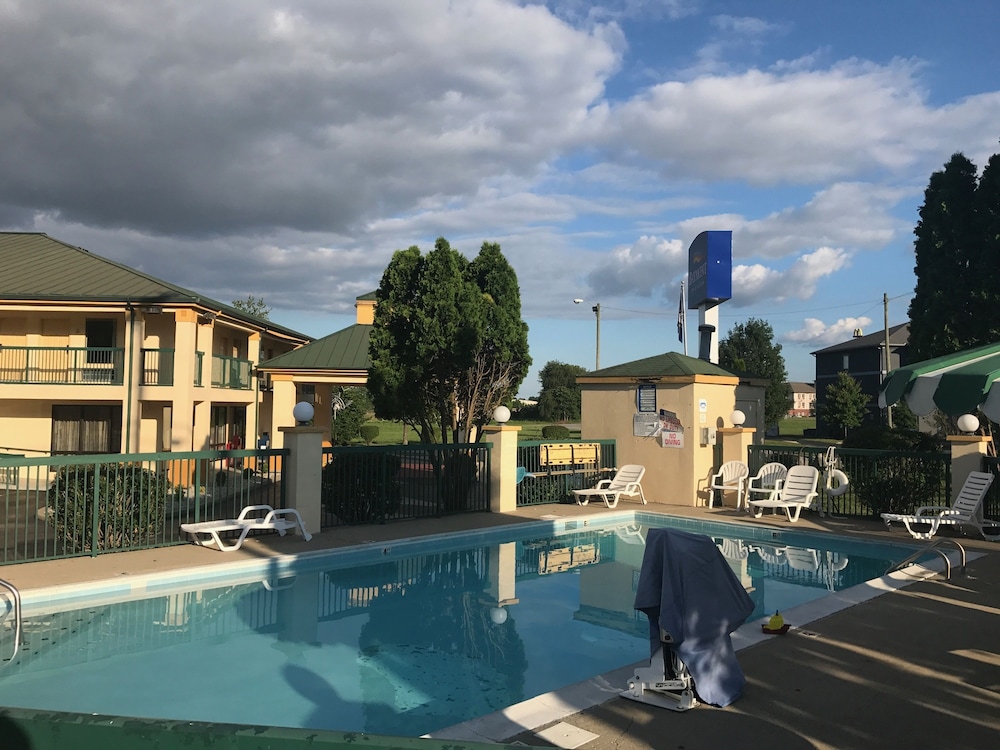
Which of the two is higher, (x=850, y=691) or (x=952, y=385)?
(x=952, y=385)

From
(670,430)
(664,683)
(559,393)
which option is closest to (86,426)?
(670,430)

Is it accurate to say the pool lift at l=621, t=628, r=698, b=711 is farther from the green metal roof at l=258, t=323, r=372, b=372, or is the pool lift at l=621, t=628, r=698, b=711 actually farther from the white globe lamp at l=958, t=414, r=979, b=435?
the green metal roof at l=258, t=323, r=372, b=372

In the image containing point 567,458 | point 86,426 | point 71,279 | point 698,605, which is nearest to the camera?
point 698,605

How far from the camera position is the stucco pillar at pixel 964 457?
12.5 m

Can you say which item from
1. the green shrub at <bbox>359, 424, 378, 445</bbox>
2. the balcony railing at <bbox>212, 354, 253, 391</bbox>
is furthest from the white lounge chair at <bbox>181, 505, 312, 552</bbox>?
the green shrub at <bbox>359, 424, 378, 445</bbox>

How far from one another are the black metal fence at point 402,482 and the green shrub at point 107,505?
2.85 metres

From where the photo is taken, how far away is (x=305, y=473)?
11906 mm

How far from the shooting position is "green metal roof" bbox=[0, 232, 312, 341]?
67.1ft

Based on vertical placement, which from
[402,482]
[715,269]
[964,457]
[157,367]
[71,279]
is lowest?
[402,482]

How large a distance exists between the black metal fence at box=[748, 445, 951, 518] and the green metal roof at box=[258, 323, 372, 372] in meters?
13.1

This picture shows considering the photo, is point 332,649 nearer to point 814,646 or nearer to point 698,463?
→ point 814,646

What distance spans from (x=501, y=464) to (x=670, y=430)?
3935 mm

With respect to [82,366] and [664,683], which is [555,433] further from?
[664,683]

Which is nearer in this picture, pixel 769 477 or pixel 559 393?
pixel 769 477
